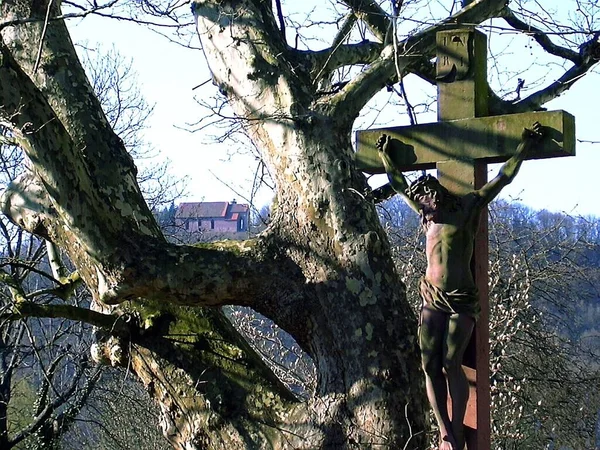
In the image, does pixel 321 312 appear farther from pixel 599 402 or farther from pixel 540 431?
pixel 599 402

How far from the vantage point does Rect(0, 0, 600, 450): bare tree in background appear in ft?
18.4

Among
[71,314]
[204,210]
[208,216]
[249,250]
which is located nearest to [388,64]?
[249,250]

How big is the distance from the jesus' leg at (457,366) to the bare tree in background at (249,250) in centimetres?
113

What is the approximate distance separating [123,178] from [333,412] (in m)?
2.08

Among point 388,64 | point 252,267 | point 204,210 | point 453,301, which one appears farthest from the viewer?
point 204,210

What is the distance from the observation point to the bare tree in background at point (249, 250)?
18.4 ft

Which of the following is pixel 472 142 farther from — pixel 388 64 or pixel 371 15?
pixel 371 15

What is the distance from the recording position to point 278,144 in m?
6.11

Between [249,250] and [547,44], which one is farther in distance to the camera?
[547,44]

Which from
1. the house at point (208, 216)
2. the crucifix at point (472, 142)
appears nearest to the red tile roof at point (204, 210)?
the house at point (208, 216)

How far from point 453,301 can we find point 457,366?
12.0 inches

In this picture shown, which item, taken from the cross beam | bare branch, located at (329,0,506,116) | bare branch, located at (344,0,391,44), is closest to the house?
bare branch, located at (344,0,391,44)

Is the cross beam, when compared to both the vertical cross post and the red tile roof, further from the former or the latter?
the red tile roof

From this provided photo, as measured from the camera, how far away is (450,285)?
172 inches
